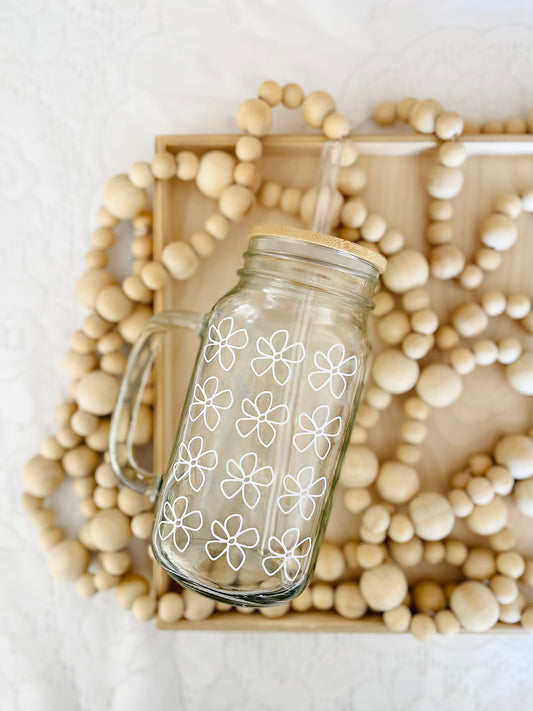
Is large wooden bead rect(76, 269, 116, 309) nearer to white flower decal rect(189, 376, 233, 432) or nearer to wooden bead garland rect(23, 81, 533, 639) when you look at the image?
wooden bead garland rect(23, 81, 533, 639)

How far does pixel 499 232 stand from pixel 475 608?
226 mm

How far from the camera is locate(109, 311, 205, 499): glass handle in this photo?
13.1 inches

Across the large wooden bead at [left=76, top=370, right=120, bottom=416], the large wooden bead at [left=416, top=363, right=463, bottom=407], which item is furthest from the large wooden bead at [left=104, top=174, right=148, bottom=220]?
the large wooden bead at [left=416, top=363, right=463, bottom=407]

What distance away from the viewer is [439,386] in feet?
1.16

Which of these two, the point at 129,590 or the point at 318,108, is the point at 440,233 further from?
the point at 129,590

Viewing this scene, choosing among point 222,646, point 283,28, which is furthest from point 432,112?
point 222,646

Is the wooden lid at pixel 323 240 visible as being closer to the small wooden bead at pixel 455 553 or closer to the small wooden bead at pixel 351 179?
the small wooden bead at pixel 351 179

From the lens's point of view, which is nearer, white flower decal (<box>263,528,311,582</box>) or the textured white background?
white flower decal (<box>263,528,311,582</box>)

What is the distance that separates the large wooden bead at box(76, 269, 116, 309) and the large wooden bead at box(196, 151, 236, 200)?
9 centimetres

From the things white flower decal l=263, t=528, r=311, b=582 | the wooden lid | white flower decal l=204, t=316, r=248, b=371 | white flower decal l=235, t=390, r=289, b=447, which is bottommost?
white flower decal l=263, t=528, r=311, b=582

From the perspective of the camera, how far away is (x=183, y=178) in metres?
0.36

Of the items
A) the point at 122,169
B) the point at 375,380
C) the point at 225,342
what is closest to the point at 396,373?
the point at 375,380

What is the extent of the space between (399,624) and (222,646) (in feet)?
0.40

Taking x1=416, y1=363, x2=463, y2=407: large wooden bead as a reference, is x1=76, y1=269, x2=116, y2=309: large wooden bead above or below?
above
